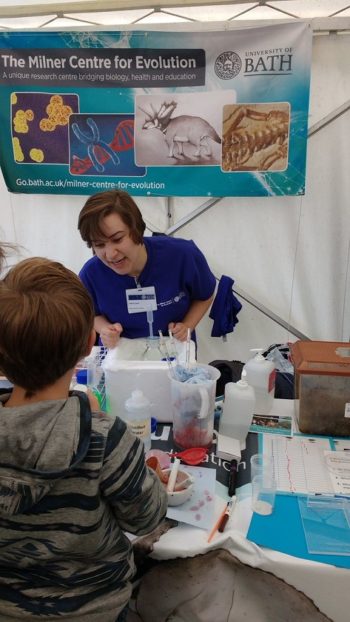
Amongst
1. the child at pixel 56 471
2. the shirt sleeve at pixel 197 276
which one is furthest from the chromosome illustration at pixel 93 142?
the child at pixel 56 471

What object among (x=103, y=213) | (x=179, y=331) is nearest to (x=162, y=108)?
(x=103, y=213)

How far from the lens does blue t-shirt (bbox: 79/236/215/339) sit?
162 cm

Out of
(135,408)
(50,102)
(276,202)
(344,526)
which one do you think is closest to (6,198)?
(50,102)

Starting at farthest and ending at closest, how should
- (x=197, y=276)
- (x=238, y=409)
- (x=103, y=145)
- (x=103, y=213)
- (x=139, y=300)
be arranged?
(x=103, y=145)
(x=197, y=276)
(x=139, y=300)
(x=103, y=213)
(x=238, y=409)

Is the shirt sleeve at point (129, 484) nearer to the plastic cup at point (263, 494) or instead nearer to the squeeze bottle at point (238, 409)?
the plastic cup at point (263, 494)

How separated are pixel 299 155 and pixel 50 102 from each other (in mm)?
1301

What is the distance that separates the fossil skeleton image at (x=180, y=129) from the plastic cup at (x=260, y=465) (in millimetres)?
1695

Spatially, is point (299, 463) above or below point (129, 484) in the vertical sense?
below

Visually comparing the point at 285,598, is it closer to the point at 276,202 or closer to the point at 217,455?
the point at 217,455

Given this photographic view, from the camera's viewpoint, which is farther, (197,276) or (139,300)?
(197,276)

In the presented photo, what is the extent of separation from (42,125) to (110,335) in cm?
154

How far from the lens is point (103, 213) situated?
1.41m

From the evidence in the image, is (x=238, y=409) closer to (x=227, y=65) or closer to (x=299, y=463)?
(x=299, y=463)

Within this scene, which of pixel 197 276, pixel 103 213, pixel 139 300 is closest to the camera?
pixel 103 213
